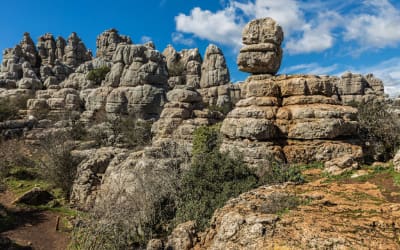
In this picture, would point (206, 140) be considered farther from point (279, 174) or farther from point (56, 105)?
point (56, 105)

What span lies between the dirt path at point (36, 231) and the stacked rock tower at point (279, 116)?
30.9 ft

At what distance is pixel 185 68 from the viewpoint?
57594 millimetres

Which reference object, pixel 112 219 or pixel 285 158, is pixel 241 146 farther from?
pixel 112 219

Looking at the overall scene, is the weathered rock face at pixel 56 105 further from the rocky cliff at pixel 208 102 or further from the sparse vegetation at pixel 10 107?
the sparse vegetation at pixel 10 107

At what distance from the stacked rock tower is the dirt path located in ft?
30.9

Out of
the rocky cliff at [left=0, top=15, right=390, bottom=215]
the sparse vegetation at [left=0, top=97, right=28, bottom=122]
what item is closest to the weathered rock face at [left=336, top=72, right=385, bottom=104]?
the rocky cliff at [left=0, top=15, right=390, bottom=215]

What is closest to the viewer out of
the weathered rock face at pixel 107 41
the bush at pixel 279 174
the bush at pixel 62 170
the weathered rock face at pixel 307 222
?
the weathered rock face at pixel 307 222

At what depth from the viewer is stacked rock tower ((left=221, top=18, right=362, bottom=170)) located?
12.7 metres

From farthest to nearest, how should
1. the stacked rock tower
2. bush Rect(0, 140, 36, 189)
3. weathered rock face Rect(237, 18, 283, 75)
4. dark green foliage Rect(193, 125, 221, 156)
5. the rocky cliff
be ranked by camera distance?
bush Rect(0, 140, 36, 189) < dark green foliage Rect(193, 125, 221, 156) < weathered rock face Rect(237, 18, 283, 75) < the rocky cliff < the stacked rock tower

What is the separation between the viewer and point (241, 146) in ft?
43.8

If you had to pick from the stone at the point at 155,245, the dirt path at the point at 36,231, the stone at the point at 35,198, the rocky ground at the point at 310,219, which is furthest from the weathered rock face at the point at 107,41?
the rocky ground at the point at 310,219

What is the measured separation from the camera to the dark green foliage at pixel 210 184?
9697mm

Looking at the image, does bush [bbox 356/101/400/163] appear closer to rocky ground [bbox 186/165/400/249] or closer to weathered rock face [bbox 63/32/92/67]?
rocky ground [bbox 186/165/400/249]

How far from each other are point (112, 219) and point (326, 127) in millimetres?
9549
